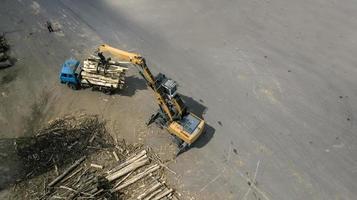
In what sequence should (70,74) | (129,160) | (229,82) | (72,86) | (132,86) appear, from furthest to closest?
(229,82), (132,86), (72,86), (70,74), (129,160)

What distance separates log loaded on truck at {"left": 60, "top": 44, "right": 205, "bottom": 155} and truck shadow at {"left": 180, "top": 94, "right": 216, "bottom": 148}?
1.89 ft

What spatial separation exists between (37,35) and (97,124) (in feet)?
34.1

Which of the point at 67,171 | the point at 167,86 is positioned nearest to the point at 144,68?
the point at 167,86

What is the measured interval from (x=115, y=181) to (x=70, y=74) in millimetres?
8077

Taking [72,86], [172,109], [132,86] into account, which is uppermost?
[172,109]

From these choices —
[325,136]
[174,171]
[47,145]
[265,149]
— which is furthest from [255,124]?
[47,145]

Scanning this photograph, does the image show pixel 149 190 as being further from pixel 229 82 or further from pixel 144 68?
pixel 229 82

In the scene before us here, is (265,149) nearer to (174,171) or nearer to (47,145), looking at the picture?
(174,171)

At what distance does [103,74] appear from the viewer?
24828mm

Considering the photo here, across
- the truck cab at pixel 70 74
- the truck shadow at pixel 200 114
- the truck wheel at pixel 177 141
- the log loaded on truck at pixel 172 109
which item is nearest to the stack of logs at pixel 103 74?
the truck cab at pixel 70 74

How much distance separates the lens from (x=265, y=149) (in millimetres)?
22438

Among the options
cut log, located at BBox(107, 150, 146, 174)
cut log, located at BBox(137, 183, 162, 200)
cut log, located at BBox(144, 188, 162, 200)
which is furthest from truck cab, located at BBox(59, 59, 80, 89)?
cut log, located at BBox(144, 188, 162, 200)

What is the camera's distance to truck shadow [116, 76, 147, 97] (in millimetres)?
25484

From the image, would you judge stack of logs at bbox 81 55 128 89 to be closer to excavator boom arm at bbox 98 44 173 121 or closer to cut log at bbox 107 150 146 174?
excavator boom arm at bbox 98 44 173 121
